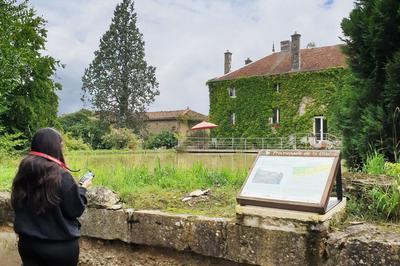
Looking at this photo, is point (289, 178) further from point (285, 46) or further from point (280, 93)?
point (285, 46)

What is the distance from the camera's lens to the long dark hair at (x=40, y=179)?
2.81 meters

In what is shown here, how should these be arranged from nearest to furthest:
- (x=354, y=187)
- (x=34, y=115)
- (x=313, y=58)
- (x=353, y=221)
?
(x=353, y=221)
(x=354, y=187)
(x=34, y=115)
(x=313, y=58)

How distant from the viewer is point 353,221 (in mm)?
3193

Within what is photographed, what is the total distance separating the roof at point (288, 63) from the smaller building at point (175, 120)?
14.7 meters

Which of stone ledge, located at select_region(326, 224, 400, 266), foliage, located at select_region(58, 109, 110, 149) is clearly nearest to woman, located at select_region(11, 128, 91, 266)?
stone ledge, located at select_region(326, 224, 400, 266)

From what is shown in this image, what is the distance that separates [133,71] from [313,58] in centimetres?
1934

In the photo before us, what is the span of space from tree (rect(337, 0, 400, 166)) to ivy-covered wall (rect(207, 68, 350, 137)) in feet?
96.2

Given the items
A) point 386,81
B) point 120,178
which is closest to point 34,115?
point 120,178

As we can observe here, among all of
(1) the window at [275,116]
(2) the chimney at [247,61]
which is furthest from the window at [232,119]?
(2) the chimney at [247,61]

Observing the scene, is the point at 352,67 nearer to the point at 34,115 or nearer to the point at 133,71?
the point at 34,115

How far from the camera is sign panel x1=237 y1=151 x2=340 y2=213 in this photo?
9.82ft

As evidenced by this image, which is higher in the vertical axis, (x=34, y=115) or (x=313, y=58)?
(x=313, y=58)

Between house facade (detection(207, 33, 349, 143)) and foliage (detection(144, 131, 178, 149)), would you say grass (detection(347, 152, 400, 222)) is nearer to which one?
house facade (detection(207, 33, 349, 143))

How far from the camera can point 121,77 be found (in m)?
45.8
